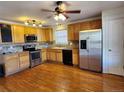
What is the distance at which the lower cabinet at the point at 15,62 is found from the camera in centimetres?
399

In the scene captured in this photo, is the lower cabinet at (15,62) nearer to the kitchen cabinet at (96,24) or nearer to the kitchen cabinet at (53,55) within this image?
the kitchen cabinet at (53,55)

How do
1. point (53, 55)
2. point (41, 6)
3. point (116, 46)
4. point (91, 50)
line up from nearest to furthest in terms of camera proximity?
1. point (41, 6)
2. point (116, 46)
3. point (91, 50)
4. point (53, 55)

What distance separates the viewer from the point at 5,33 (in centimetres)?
443

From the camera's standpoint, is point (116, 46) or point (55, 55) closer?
point (116, 46)

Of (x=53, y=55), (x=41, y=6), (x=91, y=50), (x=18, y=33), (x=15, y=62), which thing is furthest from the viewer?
(x=53, y=55)

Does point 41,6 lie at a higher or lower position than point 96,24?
higher

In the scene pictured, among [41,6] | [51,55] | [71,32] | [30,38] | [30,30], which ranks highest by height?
[41,6]

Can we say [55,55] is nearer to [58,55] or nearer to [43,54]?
[58,55]

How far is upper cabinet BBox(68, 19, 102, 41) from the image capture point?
4507mm

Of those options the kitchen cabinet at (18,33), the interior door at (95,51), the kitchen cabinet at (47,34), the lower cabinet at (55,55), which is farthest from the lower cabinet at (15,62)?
the interior door at (95,51)

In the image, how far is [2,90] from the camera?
112 inches

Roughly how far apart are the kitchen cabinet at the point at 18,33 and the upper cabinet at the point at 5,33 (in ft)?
0.62

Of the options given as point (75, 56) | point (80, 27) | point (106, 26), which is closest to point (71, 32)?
point (80, 27)

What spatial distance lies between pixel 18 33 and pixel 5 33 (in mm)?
654
